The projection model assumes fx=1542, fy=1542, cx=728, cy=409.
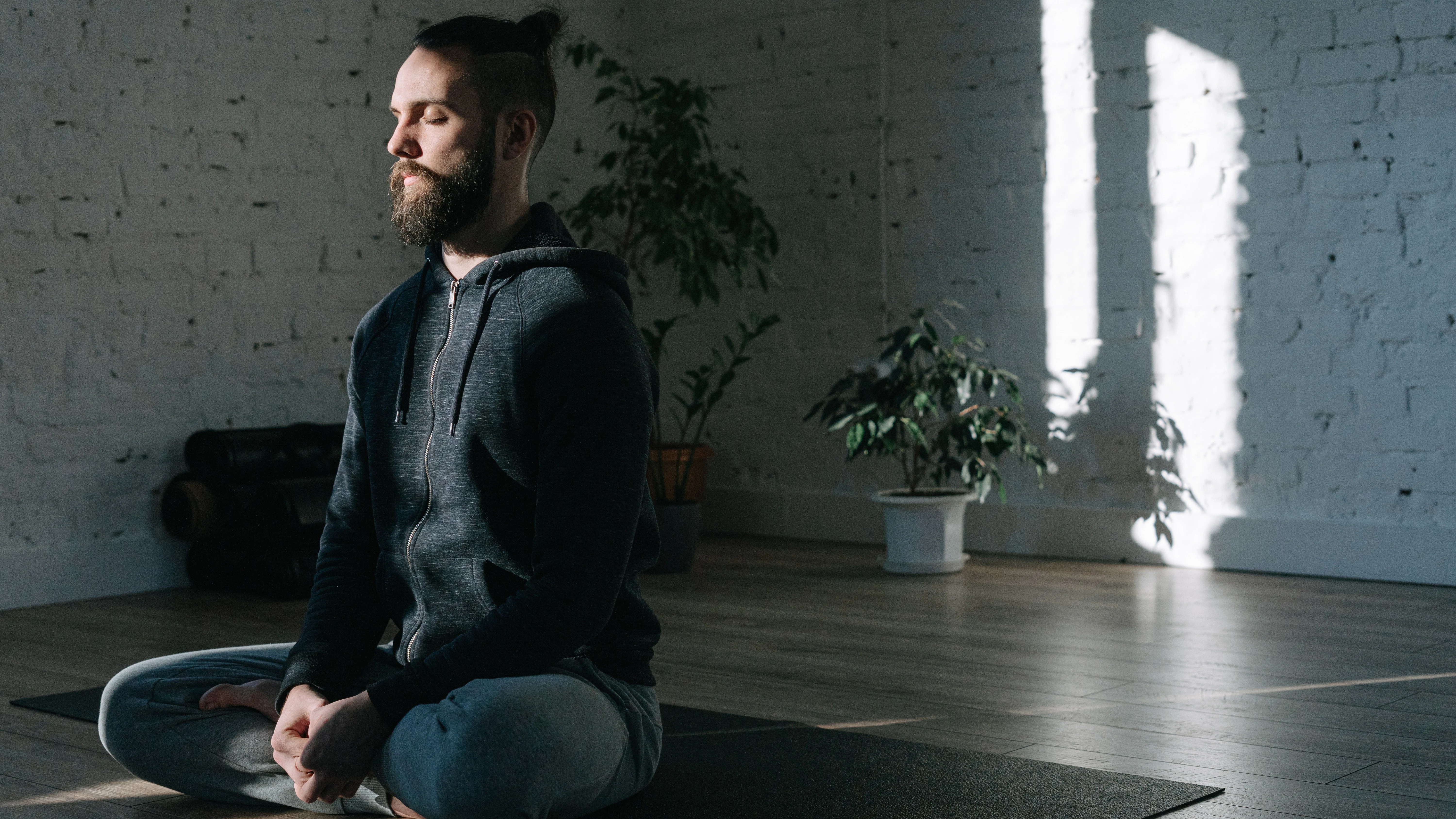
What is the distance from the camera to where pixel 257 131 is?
4.88 m

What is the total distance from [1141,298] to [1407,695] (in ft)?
6.56

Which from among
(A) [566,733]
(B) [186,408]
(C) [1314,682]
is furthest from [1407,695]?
(B) [186,408]

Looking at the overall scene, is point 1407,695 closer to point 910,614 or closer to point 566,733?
point 910,614

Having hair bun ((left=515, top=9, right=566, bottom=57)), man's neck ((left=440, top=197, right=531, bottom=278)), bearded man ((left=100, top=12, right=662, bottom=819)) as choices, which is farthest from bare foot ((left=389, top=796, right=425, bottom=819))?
hair bun ((left=515, top=9, right=566, bottom=57))

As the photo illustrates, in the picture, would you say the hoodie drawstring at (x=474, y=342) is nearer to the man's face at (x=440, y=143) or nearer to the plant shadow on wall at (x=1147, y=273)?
the man's face at (x=440, y=143)

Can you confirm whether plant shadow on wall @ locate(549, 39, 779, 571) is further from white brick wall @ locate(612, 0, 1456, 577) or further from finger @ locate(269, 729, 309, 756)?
finger @ locate(269, 729, 309, 756)

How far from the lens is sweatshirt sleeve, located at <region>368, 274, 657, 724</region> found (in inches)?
72.4

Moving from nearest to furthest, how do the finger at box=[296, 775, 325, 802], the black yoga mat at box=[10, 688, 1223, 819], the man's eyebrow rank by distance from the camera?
the finger at box=[296, 775, 325, 802]
the man's eyebrow
the black yoga mat at box=[10, 688, 1223, 819]

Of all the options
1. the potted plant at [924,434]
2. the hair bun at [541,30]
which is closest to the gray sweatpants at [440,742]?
the hair bun at [541,30]

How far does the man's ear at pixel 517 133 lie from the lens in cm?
200

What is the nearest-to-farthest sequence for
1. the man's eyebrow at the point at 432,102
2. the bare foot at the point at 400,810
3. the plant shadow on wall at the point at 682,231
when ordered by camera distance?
the man's eyebrow at the point at 432,102, the bare foot at the point at 400,810, the plant shadow on wall at the point at 682,231

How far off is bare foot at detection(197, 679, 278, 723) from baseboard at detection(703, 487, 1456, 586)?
10.6 ft

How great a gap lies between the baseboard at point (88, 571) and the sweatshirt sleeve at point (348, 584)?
256 cm

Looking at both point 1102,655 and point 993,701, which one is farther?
point 1102,655
